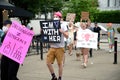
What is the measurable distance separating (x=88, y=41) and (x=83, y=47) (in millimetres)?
586

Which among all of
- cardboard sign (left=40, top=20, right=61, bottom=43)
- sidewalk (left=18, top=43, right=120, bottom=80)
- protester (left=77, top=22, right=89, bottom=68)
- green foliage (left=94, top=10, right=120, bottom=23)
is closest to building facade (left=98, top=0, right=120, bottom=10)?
green foliage (left=94, top=10, right=120, bottom=23)

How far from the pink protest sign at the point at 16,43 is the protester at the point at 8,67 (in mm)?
264

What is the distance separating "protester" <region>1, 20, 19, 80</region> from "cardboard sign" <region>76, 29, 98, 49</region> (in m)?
6.65

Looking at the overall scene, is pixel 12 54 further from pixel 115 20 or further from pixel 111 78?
pixel 115 20

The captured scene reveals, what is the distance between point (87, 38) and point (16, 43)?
288 inches

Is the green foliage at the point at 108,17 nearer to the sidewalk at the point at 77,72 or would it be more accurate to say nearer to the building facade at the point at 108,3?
the building facade at the point at 108,3

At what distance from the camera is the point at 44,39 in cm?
1206

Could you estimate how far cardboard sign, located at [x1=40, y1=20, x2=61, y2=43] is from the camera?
11.7 meters

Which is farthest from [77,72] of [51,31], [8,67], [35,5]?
[35,5]

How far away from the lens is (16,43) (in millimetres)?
9562

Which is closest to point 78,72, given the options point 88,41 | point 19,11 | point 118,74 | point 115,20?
point 118,74

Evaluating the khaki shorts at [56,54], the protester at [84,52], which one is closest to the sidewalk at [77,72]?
the protester at [84,52]

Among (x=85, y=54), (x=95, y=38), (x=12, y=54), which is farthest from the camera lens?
(x=95, y=38)

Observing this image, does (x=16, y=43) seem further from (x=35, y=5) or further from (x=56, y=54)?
(x=35, y=5)
